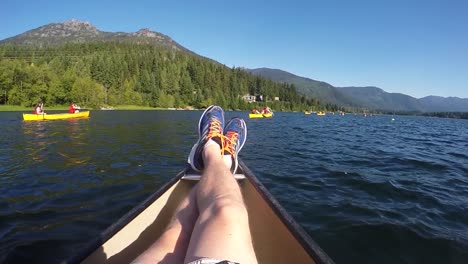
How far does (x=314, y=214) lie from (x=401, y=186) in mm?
3763

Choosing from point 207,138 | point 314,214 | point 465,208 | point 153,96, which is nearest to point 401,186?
point 465,208

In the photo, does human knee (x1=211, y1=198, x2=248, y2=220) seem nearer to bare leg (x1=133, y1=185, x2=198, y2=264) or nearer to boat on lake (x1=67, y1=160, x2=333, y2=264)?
bare leg (x1=133, y1=185, x2=198, y2=264)

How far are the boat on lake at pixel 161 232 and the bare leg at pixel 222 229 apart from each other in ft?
2.68

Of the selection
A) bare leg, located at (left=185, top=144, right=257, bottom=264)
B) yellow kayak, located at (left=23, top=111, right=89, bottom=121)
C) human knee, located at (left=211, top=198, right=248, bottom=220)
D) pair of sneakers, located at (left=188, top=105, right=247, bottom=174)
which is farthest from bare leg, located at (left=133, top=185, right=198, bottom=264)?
yellow kayak, located at (left=23, top=111, right=89, bottom=121)

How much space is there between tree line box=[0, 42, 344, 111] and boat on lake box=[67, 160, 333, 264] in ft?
290

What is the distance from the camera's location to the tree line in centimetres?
7788

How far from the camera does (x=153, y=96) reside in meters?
116

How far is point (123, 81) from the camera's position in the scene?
11850 centimetres

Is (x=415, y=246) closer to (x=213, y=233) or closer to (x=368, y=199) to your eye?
(x=368, y=199)

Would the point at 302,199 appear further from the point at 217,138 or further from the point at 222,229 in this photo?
the point at 222,229

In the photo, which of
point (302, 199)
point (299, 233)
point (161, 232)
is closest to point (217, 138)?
point (161, 232)

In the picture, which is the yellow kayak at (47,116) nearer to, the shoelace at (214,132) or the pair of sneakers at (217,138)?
the pair of sneakers at (217,138)

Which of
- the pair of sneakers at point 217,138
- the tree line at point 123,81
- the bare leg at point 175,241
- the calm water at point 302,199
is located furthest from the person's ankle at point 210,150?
the tree line at point 123,81

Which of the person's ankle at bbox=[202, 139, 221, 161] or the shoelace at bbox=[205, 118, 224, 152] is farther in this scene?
the shoelace at bbox=[205, 118, 224, 152]
